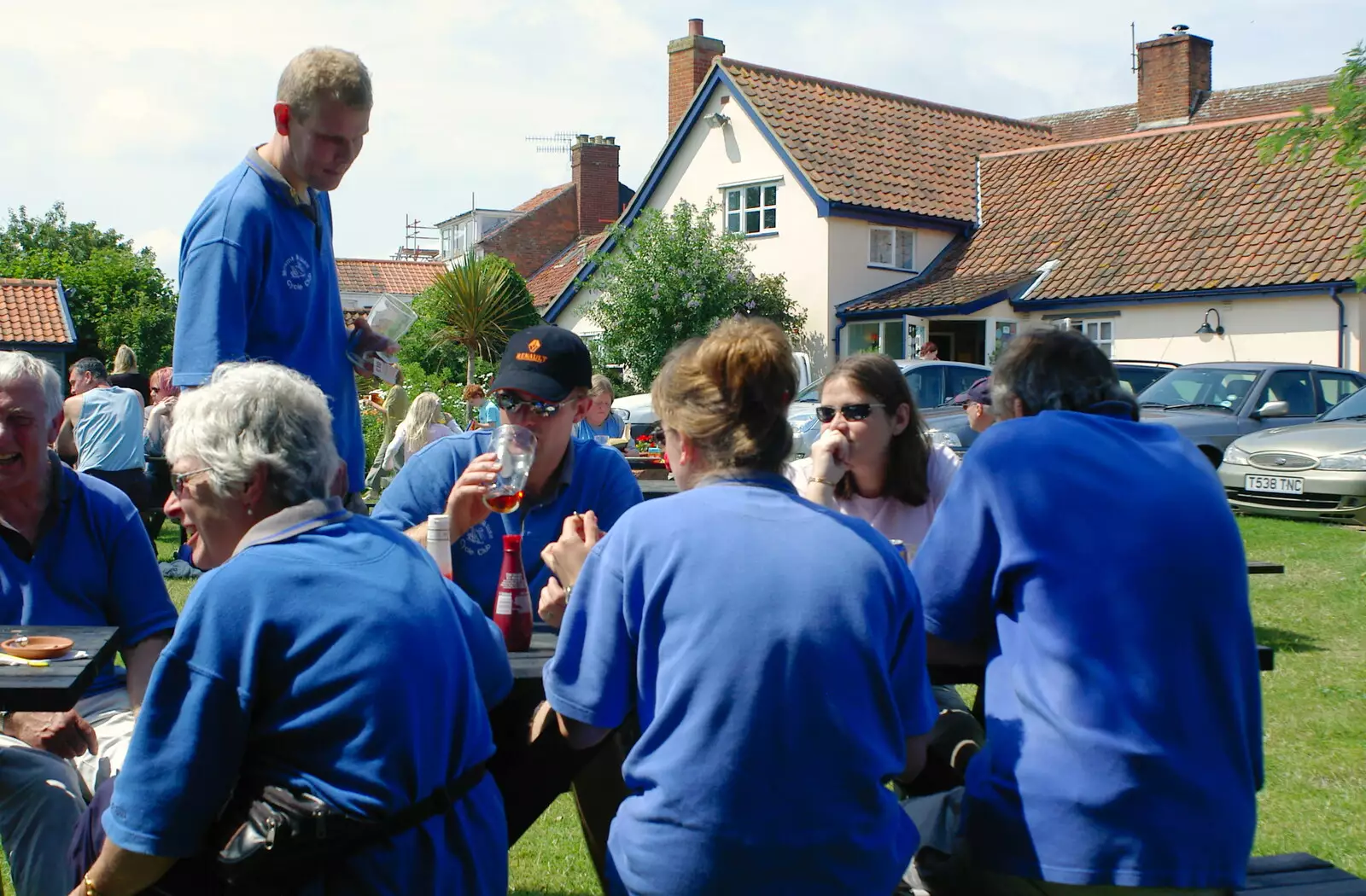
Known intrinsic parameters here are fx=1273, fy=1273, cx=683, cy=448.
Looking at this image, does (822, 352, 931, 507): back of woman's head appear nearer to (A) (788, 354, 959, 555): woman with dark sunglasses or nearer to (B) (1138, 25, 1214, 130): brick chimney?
(A) (788, 354, 959, 555): woman with dark sunglasses

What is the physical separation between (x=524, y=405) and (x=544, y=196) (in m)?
50.5

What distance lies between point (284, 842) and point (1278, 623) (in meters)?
7.19

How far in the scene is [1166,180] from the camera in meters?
23.7

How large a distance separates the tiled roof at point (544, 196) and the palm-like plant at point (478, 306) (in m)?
15.4

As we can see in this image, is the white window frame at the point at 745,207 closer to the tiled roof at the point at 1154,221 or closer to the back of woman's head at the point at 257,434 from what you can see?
the tiled roof at the point at 1154,221

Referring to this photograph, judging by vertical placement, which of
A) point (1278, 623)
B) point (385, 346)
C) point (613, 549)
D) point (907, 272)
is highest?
point (907, 272)

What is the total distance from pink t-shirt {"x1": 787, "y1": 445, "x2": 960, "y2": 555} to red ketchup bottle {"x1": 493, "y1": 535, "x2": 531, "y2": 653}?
1.43 meters

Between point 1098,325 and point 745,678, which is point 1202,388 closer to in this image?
point 1098,325

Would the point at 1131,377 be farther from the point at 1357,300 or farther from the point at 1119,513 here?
the point at 1119,513

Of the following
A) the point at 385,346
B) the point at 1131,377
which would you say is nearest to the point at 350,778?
the point at 385,346

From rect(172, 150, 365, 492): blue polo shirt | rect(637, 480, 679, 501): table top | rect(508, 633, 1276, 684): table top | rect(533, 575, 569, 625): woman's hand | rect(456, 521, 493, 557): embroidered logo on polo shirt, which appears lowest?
rect(508, 633, 1276, 684): table top

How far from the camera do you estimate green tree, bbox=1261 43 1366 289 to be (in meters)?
6.00

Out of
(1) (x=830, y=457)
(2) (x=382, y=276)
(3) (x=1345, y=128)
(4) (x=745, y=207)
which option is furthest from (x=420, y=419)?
(2) (x=382, y=276)

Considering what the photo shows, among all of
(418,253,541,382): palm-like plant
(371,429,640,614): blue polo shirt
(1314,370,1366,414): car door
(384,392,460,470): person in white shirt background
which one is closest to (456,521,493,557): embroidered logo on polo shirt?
(371,429,640,614): blue polo shirt
